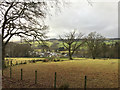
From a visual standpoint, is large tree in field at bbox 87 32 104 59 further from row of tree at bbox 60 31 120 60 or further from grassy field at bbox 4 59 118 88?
grassy field at bbox 4 59 118 88

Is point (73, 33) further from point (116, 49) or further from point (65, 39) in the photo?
point (116, 49)

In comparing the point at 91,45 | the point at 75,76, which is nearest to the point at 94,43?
the point at 91,45

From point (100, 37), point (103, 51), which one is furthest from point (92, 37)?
point (103, 51)

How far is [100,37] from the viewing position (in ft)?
163

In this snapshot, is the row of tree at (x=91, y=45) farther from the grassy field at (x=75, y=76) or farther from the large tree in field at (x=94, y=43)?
the grassy field at (x=75, y=76)

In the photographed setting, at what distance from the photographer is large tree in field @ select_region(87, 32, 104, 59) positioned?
46.9m

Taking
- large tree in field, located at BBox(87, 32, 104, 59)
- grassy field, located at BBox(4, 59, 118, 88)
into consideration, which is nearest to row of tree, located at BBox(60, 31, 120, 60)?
large tree in field, located at BBox(87, 32, 104, 59)

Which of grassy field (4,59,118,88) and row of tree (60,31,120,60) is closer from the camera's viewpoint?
grassy field (4,59,118,88)

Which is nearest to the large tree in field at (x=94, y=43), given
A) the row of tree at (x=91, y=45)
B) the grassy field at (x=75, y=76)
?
the row of tree at (x=91, y=45)

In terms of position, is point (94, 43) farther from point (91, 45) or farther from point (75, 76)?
point (75, 76)

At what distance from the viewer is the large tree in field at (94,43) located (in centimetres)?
4688

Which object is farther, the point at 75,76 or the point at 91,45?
the point at 91,45

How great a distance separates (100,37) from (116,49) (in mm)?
9071

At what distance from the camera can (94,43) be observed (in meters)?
A: 47.9
